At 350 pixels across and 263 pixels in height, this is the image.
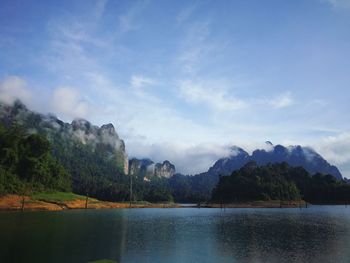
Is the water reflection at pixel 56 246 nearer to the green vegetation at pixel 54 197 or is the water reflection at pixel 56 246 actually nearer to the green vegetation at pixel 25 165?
the green vegetation at pixel 25 165

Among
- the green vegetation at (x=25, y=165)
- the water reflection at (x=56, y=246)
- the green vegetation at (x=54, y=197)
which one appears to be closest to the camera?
the water reflection at (x=56, y=246)

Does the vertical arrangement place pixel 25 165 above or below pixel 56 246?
above

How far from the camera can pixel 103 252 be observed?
41.0 meters

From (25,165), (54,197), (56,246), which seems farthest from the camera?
(54,197)

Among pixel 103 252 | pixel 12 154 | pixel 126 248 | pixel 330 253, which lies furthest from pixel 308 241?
pixel 12 154

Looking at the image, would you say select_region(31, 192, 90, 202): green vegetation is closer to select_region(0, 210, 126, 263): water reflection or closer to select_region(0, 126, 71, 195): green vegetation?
select_region(0, 126, 71, 195): green vegetation

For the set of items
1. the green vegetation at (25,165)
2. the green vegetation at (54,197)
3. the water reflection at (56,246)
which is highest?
the green vegetation at (25,165)

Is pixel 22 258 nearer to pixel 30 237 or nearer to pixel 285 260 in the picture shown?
pixel 30 237

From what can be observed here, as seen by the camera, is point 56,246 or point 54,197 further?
point 54,197

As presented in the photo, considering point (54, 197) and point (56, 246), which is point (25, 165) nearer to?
point (54, 197)

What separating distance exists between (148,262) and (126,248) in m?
8.85

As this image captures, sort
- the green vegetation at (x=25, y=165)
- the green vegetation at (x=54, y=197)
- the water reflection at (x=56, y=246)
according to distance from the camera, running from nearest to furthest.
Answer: the water reflection at (x=56, y=246) < the green vegetation at (x=25, y=165) < the green vegetation at (x=54, y=197)

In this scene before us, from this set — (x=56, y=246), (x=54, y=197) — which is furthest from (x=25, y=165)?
(x=56, y=246)

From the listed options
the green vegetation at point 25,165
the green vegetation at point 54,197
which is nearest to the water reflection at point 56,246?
the green vegetation at point 25,165
